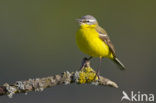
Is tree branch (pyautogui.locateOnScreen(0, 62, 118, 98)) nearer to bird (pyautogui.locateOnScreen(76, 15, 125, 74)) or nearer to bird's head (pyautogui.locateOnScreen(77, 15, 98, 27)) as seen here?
bird (pyautogui.locateOnScreen(76, 15, 125, 74))

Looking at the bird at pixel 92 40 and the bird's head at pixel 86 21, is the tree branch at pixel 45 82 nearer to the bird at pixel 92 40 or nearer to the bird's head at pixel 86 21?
the bird at pixel 92 40

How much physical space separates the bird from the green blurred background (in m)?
1.73

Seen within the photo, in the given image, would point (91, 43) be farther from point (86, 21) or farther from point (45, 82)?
point (45, 82)

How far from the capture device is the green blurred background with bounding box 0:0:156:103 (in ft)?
34.7

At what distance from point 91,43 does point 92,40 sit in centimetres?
9

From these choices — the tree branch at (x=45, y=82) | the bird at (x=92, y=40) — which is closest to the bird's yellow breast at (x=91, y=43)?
the bird at (x=92, y=40)

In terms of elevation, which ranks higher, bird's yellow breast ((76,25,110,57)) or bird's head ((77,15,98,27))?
bird's head ((77,15,98,27))

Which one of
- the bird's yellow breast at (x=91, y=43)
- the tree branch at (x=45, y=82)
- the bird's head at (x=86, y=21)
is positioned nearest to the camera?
the tree branch at (x=45, y=82)

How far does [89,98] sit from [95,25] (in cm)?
188

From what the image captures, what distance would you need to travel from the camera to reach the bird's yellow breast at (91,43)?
832cm

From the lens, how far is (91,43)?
332 inches

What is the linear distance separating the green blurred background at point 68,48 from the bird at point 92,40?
5.66 ft

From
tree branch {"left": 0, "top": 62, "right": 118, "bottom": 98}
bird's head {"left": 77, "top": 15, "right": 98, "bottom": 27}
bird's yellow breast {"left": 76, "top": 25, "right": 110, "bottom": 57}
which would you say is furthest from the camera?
bird's head {"left": 77, "top": 15, "right": 98, "bottom": 27}

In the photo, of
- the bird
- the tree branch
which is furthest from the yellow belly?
the tree branch
